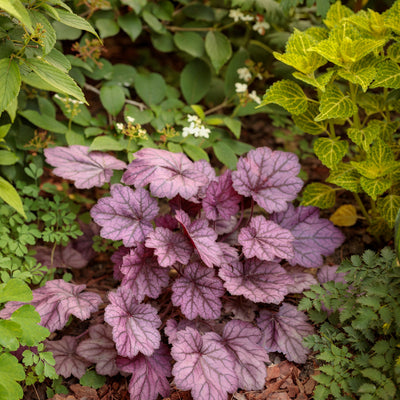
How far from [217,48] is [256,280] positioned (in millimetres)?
1422

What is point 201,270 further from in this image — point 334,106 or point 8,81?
point 8,81

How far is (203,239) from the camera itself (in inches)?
70.6

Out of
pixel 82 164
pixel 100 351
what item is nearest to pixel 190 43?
pixel 82 164

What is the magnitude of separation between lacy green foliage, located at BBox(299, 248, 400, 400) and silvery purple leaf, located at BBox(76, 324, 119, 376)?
767 mm

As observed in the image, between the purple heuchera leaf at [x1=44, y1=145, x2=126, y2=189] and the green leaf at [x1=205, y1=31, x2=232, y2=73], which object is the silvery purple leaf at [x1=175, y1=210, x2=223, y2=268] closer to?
the purple heuchera leaf at [x1=44, y1=145, x2=126, y2=189]

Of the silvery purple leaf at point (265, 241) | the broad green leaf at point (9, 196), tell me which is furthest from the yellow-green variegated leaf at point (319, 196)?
the broad green leaf at point (9, 196)

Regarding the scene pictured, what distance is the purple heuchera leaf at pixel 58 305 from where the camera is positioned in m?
1.70

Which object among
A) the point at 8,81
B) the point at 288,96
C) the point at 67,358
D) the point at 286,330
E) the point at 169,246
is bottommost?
the point at 67,358

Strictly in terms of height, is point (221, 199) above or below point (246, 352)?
above

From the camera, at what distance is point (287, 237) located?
183 centimetres

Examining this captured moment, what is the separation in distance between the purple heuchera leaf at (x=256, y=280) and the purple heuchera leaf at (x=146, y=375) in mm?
406

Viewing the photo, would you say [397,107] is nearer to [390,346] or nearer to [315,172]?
[315,172]

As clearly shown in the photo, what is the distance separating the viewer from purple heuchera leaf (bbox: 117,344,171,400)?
165cm

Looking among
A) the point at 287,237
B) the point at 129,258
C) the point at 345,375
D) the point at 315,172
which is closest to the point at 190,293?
the point at 129,258
